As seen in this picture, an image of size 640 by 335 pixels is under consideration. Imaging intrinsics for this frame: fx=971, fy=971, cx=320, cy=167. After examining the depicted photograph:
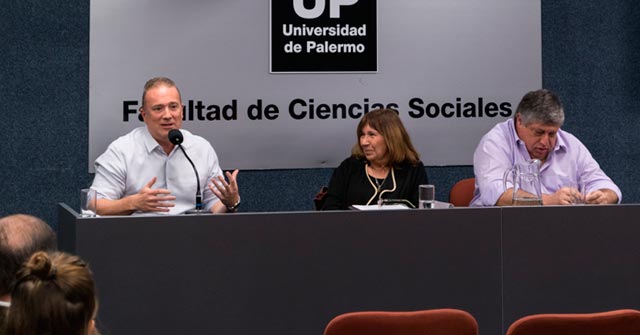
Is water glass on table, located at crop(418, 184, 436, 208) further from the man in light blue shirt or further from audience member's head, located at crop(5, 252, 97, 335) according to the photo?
audience member's head, located at crop(5, 252, 97, 335)

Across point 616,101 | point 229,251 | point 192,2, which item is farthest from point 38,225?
point 616,101

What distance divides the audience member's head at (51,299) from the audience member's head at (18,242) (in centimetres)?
26

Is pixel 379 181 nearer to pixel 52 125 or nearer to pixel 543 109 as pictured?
pixel 543 109

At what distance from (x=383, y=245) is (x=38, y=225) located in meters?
1.56

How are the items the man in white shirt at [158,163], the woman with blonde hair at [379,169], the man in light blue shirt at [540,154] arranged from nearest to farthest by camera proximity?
the man in white shirt at [158,163] < the man in light blue shirt at [540,154] < the woman with blonde hair at [379,169]

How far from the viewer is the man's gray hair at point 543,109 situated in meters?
4.26

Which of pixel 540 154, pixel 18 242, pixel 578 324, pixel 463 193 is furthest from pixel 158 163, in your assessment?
pixel 18 242

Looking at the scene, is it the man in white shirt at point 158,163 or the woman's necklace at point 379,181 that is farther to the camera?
the woman's necklace at point 379,181

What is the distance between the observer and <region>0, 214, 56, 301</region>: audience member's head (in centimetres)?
188

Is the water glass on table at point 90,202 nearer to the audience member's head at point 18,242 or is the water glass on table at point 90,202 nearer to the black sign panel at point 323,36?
the audience member's head at point 18,242

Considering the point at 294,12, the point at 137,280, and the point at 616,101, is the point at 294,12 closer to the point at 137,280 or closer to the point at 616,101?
the point at 616,101

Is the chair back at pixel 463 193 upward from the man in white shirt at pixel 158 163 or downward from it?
downward

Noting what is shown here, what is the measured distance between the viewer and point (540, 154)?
436 centimetres

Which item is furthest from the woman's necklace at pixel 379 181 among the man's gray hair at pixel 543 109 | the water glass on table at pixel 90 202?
the water glass on table at pixel 90 202
